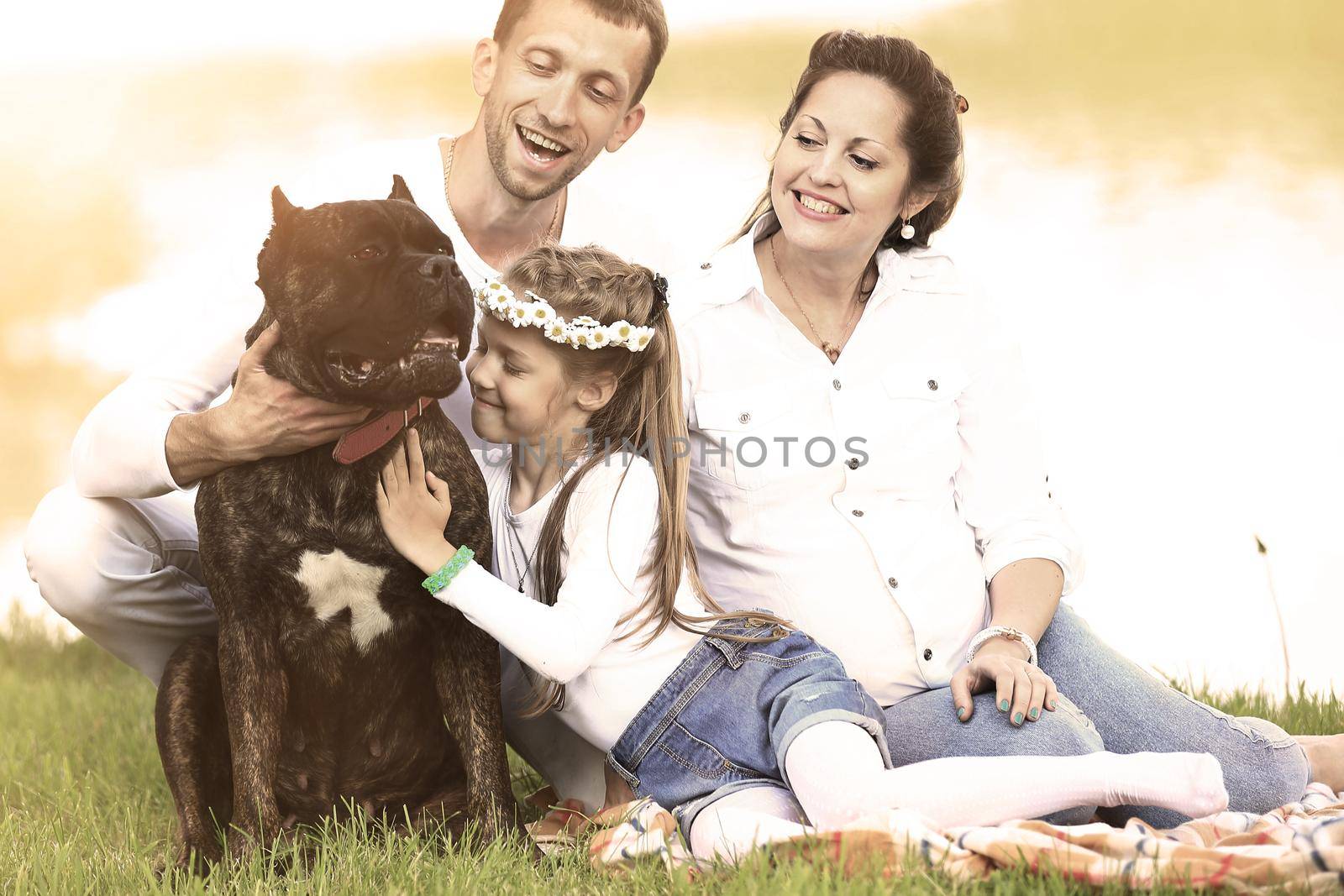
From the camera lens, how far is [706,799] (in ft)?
8.84

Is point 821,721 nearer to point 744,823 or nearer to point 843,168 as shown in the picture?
point 744,823

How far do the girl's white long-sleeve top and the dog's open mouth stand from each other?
0.47 meters

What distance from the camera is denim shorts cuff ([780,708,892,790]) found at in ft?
8.59

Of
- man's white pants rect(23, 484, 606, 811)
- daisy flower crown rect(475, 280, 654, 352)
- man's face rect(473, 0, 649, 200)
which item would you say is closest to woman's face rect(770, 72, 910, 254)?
daisy flower crown rect(475, 280, 654, 352)

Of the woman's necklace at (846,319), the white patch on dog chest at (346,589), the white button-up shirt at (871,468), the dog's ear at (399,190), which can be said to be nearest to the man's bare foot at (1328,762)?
the white button-up shirt at (871,468)

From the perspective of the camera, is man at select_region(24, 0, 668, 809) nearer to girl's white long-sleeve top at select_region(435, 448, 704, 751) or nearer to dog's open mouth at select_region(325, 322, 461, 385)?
dog's open mouth at select_region(325, 322, 461, 385)

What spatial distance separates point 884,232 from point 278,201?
1.59m

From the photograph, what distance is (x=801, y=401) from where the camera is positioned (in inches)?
126

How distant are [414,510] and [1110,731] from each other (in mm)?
1769

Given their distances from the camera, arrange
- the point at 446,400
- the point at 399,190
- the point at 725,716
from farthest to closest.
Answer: the point at 446,400, the point at 399,190, the point at 725,716

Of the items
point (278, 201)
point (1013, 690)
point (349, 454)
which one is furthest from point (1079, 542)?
point (278, 201)

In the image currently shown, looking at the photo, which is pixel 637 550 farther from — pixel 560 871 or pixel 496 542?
pixel 560 871

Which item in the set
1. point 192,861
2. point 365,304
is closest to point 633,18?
point 365,304

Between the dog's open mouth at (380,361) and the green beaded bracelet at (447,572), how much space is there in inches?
16.7
